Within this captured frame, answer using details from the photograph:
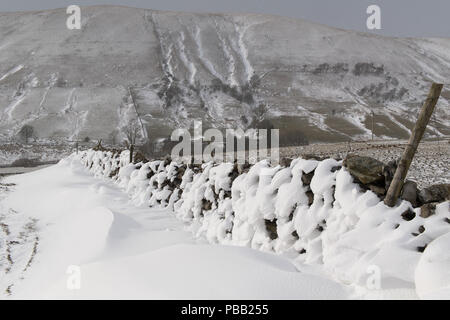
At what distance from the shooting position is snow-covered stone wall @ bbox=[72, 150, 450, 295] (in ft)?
13.0

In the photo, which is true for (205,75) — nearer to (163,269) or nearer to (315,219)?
(315,219)

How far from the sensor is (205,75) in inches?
5625

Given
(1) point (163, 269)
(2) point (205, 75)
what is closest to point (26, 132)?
(2) point (205, 75)

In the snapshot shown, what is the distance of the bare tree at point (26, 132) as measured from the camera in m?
84.3

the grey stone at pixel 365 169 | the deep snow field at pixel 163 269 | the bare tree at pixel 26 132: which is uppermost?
the grey stone at pixel 365 169

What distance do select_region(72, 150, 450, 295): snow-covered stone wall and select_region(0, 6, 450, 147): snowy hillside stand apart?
231 feet

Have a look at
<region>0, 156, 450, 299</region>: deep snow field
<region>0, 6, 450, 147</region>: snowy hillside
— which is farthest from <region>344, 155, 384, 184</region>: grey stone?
<region>0, 6, 450, 147</region>: snowy hillside

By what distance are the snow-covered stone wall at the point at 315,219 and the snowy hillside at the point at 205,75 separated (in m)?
70.5

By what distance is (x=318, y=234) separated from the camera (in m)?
5.21

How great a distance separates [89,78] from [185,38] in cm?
5804

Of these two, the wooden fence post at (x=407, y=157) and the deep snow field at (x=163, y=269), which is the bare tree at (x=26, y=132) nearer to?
the deep snow field at (x=163, y=269)

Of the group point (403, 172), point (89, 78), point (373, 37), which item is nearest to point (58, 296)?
point (403, 172)

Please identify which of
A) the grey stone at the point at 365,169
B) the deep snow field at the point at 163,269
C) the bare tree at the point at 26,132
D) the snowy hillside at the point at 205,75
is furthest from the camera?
the snowy hillside at the point at 205,75

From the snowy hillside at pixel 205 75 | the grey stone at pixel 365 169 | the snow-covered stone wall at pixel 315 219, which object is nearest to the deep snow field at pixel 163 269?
the snow-covered stone wall at pixel 315 219
